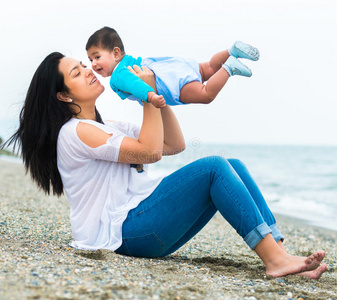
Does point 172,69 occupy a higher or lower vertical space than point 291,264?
higher

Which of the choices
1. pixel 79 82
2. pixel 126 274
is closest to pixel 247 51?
pixel 79 82

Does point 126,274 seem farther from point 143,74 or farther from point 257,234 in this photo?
point 143,74

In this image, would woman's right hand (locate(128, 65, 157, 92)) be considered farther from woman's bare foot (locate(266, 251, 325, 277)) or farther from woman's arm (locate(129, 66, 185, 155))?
woman's bare foot (locate(266, 251, 325, 277))

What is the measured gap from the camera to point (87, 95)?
9.66 feet

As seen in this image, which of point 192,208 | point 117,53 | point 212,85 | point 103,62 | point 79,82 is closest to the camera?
point 192,208

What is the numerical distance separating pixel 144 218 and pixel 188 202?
0.32 metres

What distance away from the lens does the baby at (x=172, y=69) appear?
3.27 m

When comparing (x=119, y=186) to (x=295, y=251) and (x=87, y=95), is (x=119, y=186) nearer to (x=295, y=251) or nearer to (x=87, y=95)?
(x=87, y=95)

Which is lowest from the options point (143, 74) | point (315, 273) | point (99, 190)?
point (315, 273)

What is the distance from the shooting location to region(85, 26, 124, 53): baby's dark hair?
361cm

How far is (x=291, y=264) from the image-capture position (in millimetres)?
2676

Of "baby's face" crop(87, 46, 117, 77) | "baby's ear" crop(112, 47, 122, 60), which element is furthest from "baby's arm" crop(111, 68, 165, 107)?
"baby's ear" crop(112, 47, 122, 60)

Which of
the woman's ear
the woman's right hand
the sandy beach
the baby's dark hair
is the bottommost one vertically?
the sandy beach

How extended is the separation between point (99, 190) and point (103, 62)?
1.25 metres
